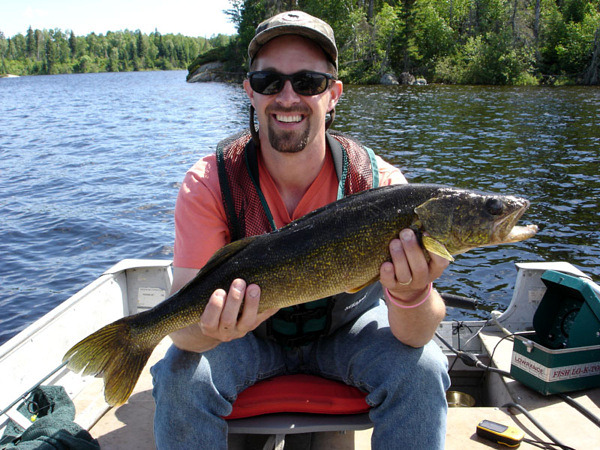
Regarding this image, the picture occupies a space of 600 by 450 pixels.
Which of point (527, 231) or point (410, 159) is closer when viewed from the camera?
point (527, 231)

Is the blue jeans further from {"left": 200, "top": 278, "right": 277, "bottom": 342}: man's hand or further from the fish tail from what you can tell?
{"left": 200, "top": 278, "right": 277, "bottom": 342}: man's hand

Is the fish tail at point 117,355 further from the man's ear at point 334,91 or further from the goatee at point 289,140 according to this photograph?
the man's ear at point 334,91

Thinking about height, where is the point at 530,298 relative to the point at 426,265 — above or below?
below

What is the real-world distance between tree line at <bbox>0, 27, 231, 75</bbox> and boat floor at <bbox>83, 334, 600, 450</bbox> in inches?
5996

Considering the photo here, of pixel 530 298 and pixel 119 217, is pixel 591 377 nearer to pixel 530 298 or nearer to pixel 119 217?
pixel 530 298

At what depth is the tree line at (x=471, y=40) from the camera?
134 ft

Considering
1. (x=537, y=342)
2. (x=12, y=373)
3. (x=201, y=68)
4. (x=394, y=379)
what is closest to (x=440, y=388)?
(x=394, y=379)

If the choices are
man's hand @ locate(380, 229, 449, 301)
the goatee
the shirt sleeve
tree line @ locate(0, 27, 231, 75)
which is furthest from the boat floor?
tree line @ locate(0, 27, 231, 75)

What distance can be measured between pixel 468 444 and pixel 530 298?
1.99m

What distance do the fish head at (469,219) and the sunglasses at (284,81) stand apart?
112 cm

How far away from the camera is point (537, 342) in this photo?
4.02 m

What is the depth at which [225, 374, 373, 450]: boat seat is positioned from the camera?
2812 millimetres

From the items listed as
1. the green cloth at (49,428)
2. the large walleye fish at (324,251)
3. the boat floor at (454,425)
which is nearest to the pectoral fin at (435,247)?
the large walleye fish at (324,251)

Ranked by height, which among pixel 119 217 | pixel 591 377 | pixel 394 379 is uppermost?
pixel 394 379
